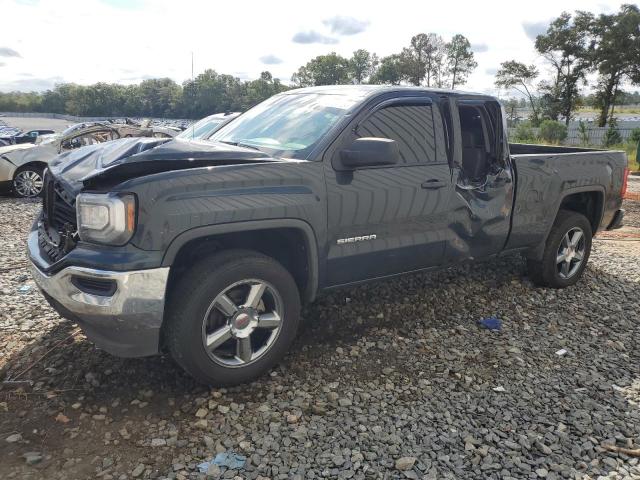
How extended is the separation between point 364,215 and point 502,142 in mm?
1819

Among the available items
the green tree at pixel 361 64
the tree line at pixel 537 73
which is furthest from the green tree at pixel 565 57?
the green tree at pixel 361 64

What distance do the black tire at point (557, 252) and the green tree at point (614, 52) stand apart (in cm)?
4489

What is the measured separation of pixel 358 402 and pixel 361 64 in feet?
350

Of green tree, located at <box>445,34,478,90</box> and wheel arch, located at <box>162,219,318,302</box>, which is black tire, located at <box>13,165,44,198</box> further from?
green tree, located at <box>445,34,478,90</box>

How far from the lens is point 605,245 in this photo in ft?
24.8

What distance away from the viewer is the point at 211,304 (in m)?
3.04

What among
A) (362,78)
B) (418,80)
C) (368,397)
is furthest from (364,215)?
(362,78)

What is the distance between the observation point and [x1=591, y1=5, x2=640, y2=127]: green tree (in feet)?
136

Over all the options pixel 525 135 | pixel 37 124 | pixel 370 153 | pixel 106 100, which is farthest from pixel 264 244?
pixel 106 100

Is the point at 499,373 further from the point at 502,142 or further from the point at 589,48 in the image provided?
the point at 589,48

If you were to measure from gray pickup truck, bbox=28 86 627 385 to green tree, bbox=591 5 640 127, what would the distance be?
4579 cm

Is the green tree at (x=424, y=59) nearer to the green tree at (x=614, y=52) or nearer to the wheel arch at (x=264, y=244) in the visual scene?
the green tree at (x=614, y=52)

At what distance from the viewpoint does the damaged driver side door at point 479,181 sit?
4168 mm

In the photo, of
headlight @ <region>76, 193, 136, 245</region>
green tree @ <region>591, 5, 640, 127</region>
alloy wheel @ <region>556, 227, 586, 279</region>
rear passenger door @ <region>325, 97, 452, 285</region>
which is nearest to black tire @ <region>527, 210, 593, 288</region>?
alloy wheel @ <region>556, 227, 586, 279</region>
